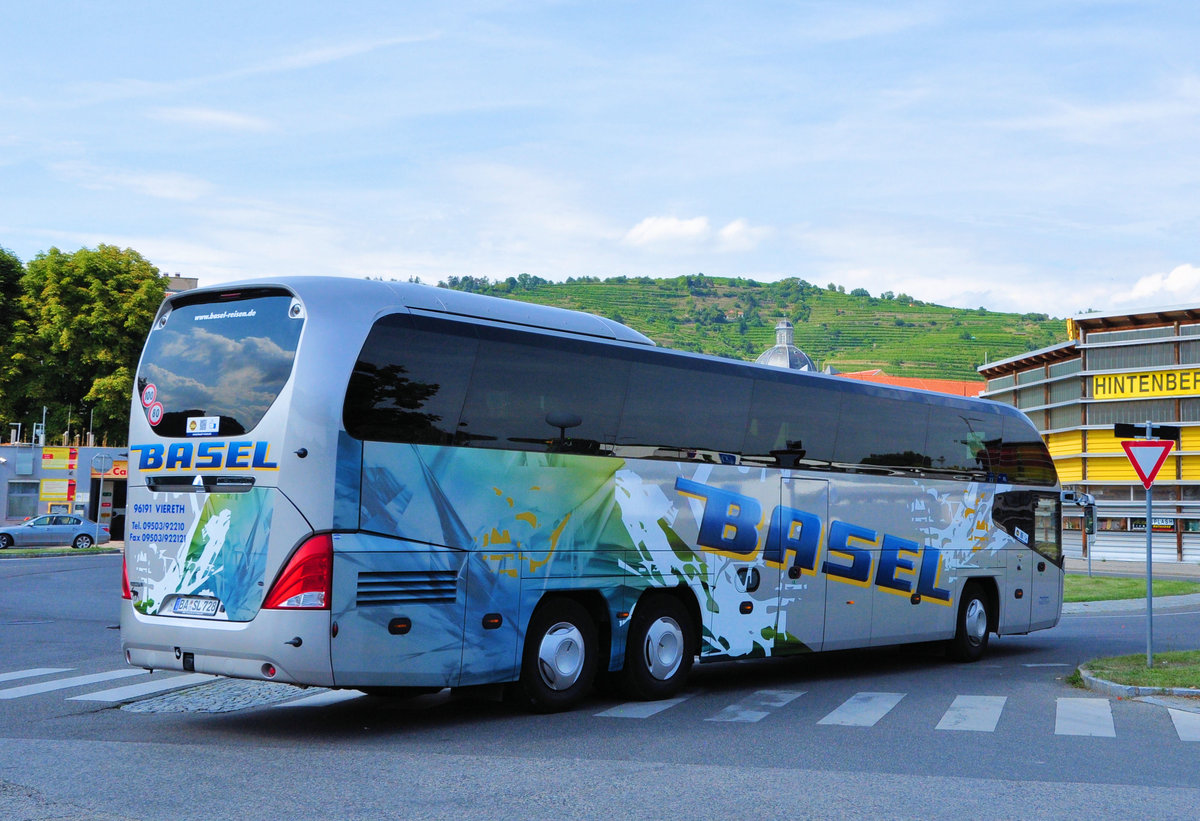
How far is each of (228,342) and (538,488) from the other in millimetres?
2821

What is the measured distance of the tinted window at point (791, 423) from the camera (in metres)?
13.5

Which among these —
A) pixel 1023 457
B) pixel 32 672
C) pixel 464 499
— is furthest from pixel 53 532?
pixel 464 499

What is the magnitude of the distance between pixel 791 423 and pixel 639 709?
13.0ft

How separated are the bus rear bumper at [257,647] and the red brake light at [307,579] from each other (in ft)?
0.22

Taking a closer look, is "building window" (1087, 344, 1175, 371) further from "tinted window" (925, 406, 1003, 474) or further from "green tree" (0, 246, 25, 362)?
"green tree" (0, 246, 25, 362)

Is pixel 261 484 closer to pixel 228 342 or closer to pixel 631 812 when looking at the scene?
pixel 228 342

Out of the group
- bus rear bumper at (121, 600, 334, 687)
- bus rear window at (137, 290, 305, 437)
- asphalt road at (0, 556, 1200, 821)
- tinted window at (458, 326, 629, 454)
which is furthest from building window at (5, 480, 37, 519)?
bus rear bumper at (121, 600, 334, 687)

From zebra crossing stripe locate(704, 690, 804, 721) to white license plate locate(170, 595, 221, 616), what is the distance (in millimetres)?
4273

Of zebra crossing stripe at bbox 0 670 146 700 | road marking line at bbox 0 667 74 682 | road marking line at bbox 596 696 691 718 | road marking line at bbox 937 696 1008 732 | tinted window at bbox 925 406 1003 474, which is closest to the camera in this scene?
road marking line at bbox 937 696 1008 732

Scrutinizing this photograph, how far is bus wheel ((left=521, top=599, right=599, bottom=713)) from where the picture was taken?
35.6 feet

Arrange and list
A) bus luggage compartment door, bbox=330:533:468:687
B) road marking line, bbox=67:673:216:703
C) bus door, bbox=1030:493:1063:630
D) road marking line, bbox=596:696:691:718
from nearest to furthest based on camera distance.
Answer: bus luggage compartment door, bbox=330:533:468:687 → road marking line, bbox=596:696:691:718 → road marking line, bbox=67:673:216:703 → bus door, bbox=1030:493:1063:630

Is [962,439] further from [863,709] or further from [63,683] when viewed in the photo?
[63,683]

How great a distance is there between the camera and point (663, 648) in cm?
1223

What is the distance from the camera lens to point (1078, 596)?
2992 cm
